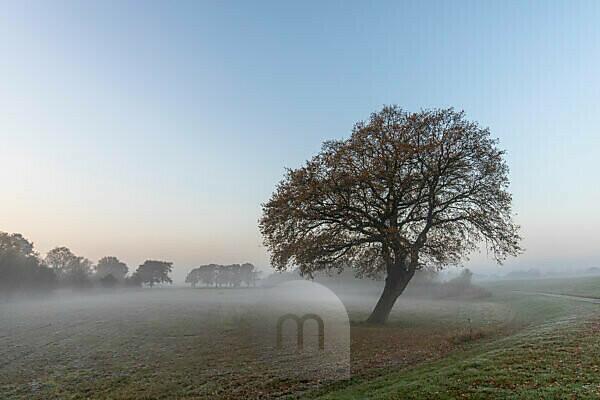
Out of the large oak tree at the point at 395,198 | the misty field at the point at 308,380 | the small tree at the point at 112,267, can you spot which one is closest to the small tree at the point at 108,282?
the small tree at the point at 112,267

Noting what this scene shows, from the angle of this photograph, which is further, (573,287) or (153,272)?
(153,272)

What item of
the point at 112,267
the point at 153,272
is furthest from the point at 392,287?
the point at 112,267

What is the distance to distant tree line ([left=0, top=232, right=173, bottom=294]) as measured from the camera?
85312mm

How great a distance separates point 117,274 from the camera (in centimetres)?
18638

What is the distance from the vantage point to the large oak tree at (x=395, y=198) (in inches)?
1128

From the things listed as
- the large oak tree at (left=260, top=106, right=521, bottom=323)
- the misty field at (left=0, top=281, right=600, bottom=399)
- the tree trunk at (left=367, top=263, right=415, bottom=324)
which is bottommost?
the misty field at (left=0, top=281, right=600, bottom=399)

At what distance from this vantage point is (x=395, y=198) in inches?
1172

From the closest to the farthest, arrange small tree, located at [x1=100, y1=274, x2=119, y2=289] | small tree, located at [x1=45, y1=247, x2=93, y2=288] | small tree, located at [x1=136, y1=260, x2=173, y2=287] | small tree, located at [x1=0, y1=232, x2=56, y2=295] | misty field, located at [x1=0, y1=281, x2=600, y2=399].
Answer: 1. misty field, located at [x1=0, y1=281, x2=600, y2=399]
2. small tree, located at [x1=0, y1=232, x2=56, y2=295]
3. small tree, located at [x1=45, y1=247, x2=93, y2=288]
4. small tree, located at [x1=100, y1=274, x2=119, y2=289]
5. small tree, located at [x1=136, y1=260, x2=173, y2=287]

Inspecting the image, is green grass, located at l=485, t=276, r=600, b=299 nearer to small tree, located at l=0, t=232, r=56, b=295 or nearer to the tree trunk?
the tree trunk

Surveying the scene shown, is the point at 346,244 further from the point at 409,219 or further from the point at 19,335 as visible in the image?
the point at 19,335

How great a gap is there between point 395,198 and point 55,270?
135429mm

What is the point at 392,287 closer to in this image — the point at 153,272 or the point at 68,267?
the point at 68,267

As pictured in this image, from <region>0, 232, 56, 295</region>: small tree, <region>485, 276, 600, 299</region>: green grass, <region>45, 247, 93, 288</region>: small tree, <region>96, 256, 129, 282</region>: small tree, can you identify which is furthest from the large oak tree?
<region>96, 256, 129, 282</region>: small tree

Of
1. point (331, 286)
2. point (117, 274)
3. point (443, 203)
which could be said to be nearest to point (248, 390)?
point (443, 203)
